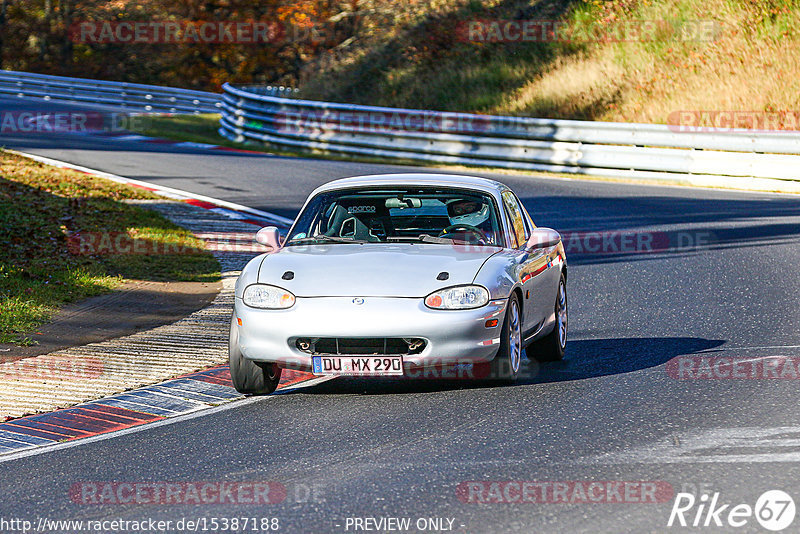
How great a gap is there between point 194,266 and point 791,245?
7560 mm

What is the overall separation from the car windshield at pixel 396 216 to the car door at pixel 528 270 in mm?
238

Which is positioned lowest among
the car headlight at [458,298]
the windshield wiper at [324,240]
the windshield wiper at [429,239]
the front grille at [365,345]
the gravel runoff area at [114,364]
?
the gravel runoff area at [114,364]

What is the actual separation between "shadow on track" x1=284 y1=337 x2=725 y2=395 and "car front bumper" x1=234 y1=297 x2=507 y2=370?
40 centimetres

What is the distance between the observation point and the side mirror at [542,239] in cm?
898

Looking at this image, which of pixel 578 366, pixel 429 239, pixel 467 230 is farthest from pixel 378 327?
pixel 578 366

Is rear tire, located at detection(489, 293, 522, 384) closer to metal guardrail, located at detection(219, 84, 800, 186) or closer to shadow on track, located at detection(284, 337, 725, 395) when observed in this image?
shadow on track, located at detection(284, 337, 725, 395)

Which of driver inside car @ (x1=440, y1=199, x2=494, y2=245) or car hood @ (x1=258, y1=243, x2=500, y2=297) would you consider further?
driver inside car @ (x1=440, y1=199, x2=494, y2=245)

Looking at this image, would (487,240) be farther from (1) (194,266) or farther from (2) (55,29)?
(2) (55,29)

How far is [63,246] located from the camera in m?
14.4

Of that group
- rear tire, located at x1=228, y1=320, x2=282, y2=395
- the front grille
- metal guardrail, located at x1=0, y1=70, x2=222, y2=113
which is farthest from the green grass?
metal guardrail, located at x1=0, y1=70, x2=222, y2=113

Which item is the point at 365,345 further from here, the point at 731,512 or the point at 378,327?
the point at 731,512

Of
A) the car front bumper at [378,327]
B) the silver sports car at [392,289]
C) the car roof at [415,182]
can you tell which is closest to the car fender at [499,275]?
the silver sports car at [392,289]

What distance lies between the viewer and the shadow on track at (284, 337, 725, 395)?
8492 mm

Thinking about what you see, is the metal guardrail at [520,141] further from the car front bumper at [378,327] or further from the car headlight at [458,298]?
the car front bumper at [378,327]
